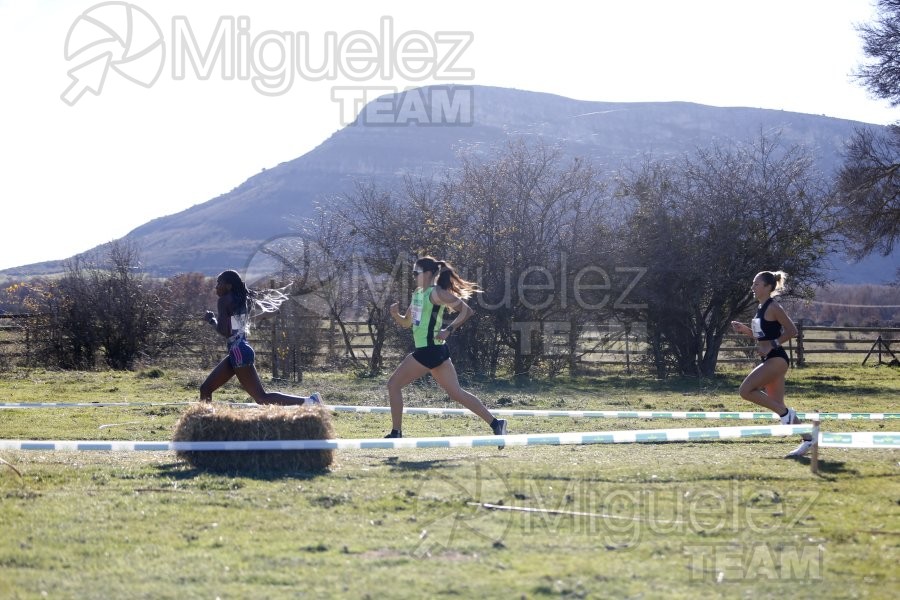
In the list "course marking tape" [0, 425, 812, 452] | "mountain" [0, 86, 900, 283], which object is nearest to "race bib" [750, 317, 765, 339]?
"course marking tape" [0, 425, 812, 452]

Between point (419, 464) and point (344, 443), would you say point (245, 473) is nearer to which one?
point (344, 443)

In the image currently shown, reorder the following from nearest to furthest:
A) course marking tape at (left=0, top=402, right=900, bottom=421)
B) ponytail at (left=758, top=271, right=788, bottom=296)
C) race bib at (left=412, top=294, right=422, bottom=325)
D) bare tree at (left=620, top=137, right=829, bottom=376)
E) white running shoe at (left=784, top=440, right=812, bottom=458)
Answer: white running shoe at (left=784, top=440, right=812, bottom=458), race bib at (left=412, top=294, right=422, bottom=325), ponytail at (left=758, top=271, right=788, bottom=296), course marking tape at (left=0, top=402, right=900, bottom=421), bare tree at (left=620, top=137, right=829, bottom=376)

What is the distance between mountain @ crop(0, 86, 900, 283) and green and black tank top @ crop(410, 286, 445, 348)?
277 ft

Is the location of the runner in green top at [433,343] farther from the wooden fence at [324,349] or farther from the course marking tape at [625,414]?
the wooden fence at [324,349]

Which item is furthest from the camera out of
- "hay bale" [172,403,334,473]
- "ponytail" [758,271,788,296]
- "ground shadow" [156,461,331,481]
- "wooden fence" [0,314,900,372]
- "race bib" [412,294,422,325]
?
"wooden fence" [0,314,900,372]

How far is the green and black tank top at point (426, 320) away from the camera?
9.22 metres

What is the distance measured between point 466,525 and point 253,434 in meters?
2.78

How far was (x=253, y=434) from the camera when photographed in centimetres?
774

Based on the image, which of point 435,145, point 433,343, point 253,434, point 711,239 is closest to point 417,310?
point 433,343

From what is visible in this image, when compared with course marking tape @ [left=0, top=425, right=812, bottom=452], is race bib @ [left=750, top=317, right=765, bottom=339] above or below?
above

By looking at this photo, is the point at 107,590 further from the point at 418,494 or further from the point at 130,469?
the point at 130,469

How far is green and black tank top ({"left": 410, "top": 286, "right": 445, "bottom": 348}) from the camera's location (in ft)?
30.2

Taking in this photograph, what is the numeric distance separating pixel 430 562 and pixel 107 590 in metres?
1.67

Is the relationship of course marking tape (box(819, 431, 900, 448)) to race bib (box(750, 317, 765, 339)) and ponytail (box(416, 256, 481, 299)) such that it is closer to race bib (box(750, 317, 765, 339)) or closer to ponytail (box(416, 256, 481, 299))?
race bib (box(750, 317, 765, 339))
